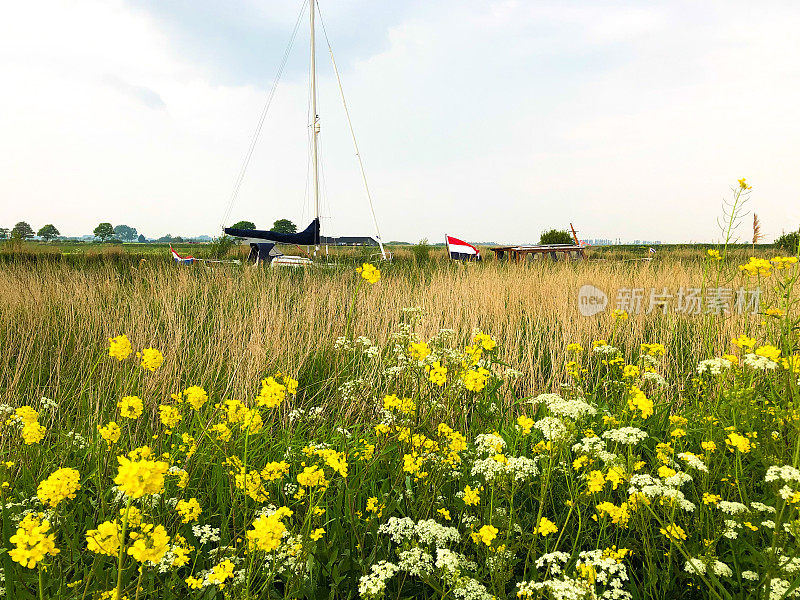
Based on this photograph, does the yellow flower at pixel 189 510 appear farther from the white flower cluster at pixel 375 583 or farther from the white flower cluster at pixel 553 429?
the white flower cluster at pixel 553 429

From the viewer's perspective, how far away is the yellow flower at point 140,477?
769 mm

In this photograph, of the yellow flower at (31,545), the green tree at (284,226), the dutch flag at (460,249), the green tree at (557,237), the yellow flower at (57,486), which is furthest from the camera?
the green tree at (284,226)

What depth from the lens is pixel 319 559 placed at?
5.70 ft

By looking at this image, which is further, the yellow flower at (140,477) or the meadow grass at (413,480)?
the meadow grass at (413,480)

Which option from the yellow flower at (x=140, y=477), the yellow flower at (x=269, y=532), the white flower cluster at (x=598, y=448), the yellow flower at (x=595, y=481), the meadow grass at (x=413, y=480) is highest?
the yellow flower at (x=140, y=477)

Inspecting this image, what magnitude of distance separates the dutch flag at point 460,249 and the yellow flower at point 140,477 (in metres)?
15.2

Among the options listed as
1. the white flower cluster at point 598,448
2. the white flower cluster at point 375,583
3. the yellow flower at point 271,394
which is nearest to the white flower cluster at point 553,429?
the white flower cluster at point 598,448

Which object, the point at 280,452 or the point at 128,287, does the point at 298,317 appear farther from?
the point at 128,287

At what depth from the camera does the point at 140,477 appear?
31.7 inches

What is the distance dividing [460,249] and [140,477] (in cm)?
1540

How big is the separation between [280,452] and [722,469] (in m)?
2.36

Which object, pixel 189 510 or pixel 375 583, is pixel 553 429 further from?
pixel 189 510

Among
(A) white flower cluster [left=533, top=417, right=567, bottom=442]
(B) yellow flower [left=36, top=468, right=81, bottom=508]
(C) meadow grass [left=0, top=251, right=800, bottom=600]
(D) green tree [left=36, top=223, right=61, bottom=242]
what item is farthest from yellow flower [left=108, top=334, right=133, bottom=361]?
(D) green tree [left=36, top=223, right=61, bottom=242]

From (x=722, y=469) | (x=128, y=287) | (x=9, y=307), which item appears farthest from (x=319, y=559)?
(x=128, y=287)
